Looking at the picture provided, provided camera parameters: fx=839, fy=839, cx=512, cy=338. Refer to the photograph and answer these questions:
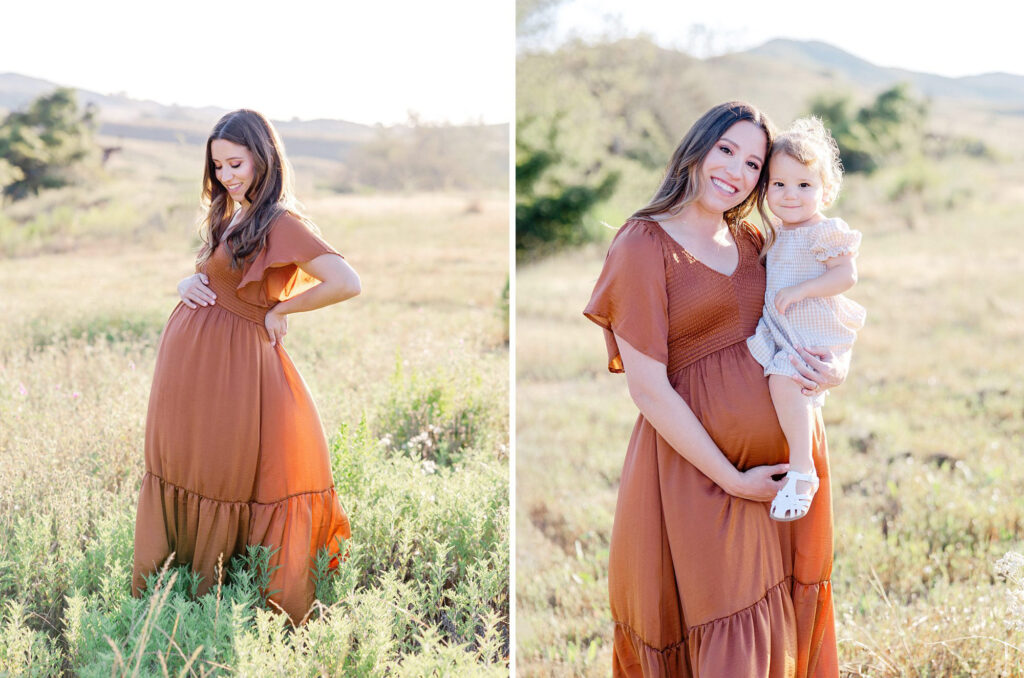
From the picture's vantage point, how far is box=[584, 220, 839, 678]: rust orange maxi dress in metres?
2.47

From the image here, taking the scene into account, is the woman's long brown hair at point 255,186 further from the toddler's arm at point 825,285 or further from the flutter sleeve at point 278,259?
the toddler's arm at point 825,285

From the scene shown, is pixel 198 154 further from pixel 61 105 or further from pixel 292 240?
pixel 292 240

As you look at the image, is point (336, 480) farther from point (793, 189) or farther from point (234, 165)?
point (793, 189)

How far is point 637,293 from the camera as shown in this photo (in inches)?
98.0

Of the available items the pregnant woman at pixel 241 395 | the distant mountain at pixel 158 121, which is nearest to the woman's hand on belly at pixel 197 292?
the pregnant woman at pixel 241 395

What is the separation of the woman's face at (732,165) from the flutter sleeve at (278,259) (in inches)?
63.5

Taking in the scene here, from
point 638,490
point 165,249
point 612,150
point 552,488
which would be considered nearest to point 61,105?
point 165,249

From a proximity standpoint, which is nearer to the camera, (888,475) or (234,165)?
(234,165)

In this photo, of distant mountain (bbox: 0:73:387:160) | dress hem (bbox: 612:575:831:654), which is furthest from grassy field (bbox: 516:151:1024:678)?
distant mountain (bbox: 0:73:387:160)

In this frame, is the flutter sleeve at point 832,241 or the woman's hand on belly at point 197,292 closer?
the flutter sleeve at point 832,241

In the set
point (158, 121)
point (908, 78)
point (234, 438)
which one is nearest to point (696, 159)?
point (234, 438)

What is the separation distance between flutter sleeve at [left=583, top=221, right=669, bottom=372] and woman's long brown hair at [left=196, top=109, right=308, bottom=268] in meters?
1.56

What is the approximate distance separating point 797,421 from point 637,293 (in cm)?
61

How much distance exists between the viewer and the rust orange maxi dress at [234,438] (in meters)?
3.46
